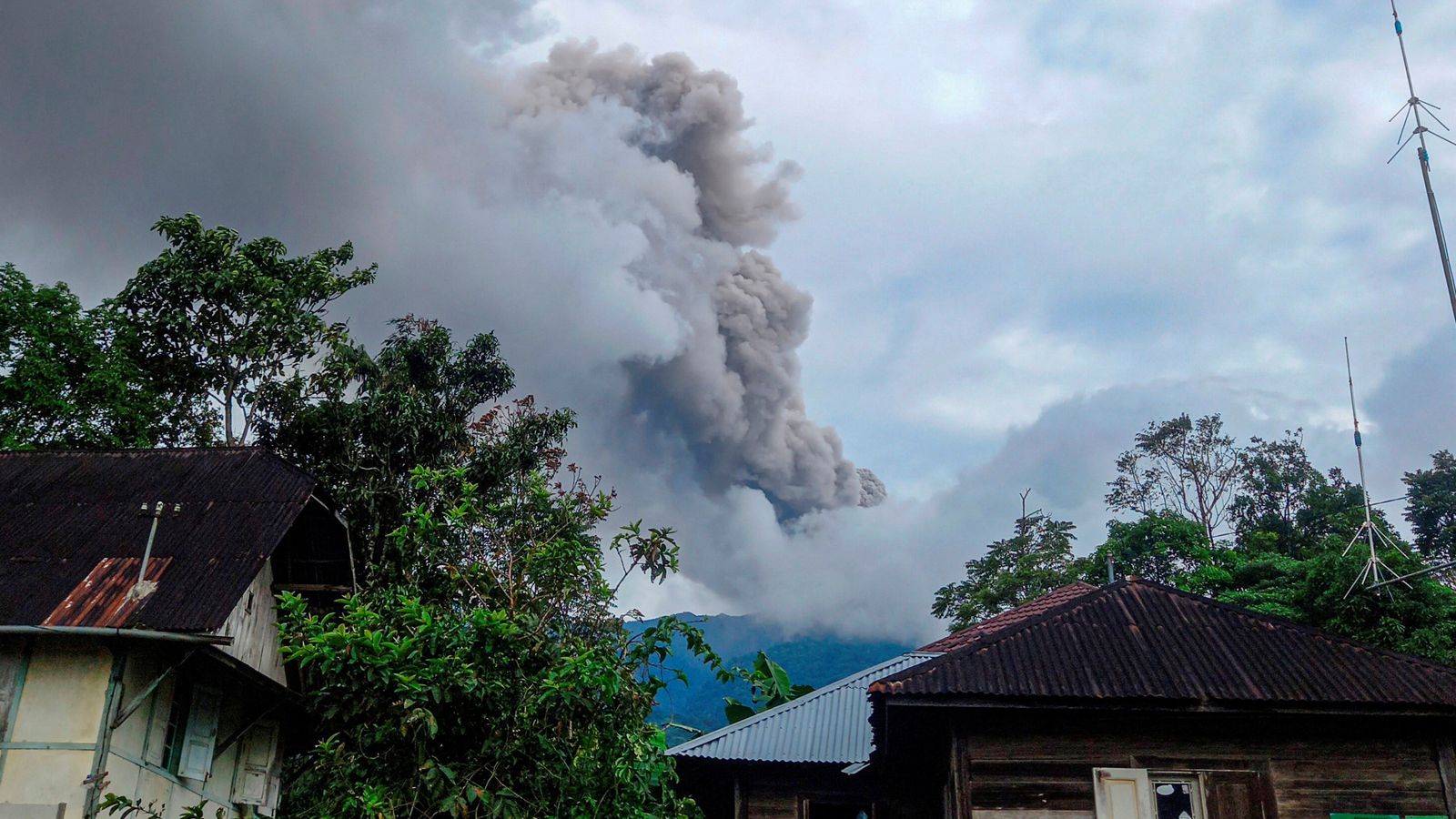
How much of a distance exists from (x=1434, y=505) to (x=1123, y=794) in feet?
124

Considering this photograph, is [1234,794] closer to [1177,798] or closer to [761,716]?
[1177,798]

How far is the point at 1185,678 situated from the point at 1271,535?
29462 mm

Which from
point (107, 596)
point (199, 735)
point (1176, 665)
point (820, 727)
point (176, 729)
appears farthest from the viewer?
point (820, 727)

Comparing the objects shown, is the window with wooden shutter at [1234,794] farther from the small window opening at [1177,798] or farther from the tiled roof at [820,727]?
the tiled roof at [820,727]

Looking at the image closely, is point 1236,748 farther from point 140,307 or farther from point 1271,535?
point 1271,535

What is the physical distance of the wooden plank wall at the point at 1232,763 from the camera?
11.1 m

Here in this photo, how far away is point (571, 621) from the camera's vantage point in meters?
11.8

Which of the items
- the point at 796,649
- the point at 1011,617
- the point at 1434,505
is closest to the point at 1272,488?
the point at 1434,505

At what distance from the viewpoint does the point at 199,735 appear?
13.2 m

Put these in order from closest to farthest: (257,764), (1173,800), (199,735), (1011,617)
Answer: (1173,800), (199,735), (257,764), (1011,617)

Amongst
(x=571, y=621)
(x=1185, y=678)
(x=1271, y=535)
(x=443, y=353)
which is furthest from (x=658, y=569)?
(x=1271, y=535)

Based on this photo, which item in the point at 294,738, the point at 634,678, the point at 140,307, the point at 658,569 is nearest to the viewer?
the point at 634,678

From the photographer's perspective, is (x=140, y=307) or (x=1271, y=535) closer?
(x=140, y=307)

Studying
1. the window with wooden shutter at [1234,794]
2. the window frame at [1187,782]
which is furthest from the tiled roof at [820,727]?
the window with wooden shutter at [1234,794]
